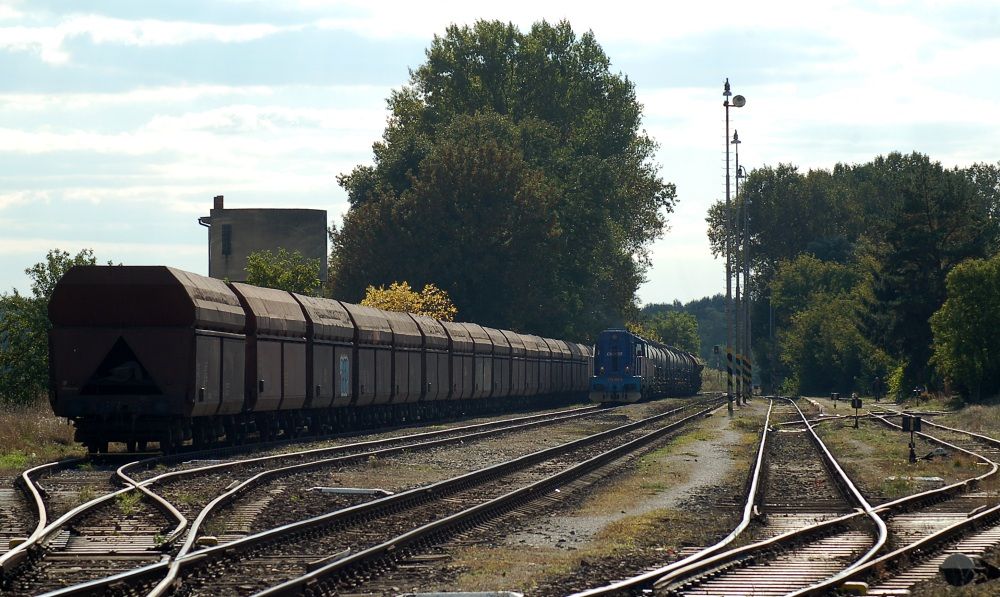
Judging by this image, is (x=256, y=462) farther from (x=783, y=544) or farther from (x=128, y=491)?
(x=783, y=544)

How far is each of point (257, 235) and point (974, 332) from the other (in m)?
48.5

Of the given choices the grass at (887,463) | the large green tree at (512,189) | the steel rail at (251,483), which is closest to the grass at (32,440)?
the steel rail at (251,483)

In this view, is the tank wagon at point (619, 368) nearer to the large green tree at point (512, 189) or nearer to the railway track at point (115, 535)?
the large green tree at point (512, 189)

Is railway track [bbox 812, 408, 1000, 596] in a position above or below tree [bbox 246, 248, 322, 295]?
below

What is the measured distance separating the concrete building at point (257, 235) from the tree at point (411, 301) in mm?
17476

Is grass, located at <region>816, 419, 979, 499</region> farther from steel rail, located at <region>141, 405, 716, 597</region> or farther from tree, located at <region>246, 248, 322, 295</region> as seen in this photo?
tree, located at <region>246, 248, 322, 295</region>

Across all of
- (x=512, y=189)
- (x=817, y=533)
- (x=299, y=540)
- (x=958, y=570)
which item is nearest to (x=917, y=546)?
(x=817, y=533)

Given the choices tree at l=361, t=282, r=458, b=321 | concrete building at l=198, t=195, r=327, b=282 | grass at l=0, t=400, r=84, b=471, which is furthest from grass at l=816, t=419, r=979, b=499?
concrete building at l=198, t=195, r=327, b=282

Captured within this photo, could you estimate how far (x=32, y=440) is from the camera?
27719 mm

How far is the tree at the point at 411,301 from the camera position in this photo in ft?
224

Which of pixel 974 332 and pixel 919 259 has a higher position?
pixel 919 259

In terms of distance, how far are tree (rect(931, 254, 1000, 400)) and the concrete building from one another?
141 ft

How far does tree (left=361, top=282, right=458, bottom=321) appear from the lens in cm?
6838

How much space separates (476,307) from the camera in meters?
75.5
